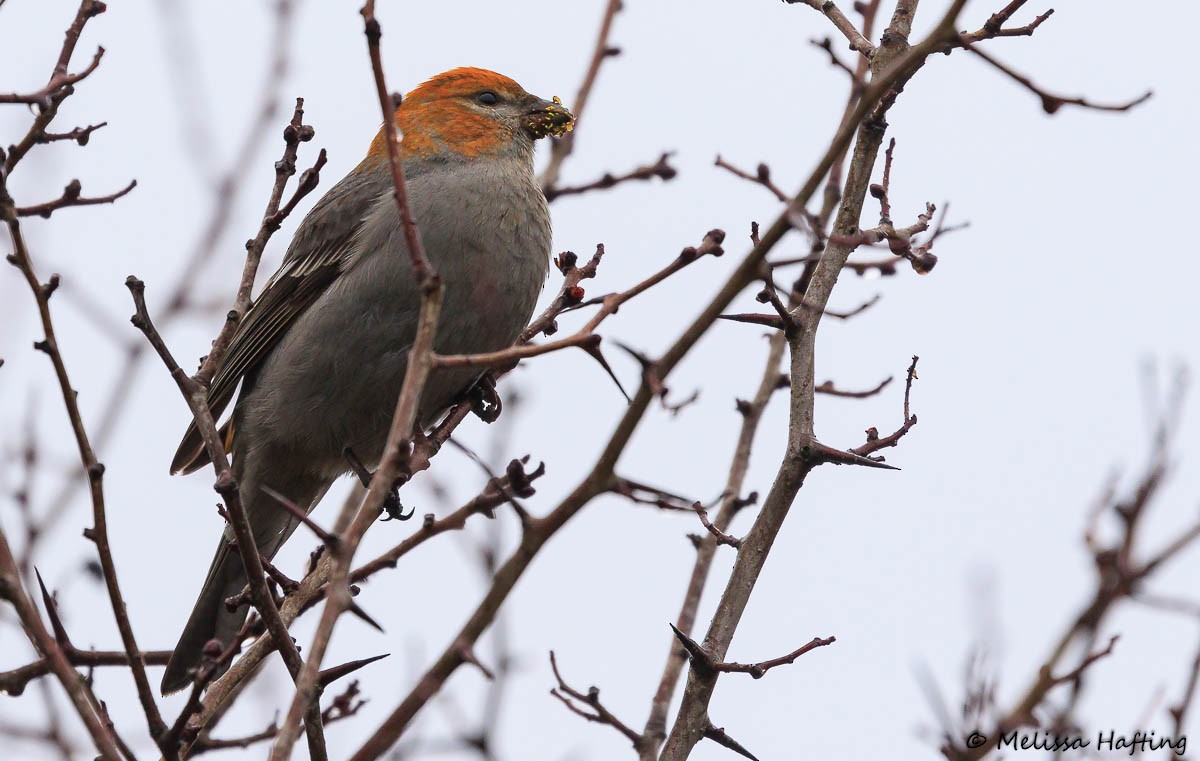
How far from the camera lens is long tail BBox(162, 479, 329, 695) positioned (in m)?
5.27

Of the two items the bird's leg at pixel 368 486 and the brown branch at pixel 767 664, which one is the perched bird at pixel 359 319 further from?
the brown branch at pixel 767 664

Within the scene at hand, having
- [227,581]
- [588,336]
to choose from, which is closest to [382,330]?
[227,581]

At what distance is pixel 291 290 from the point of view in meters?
6.13

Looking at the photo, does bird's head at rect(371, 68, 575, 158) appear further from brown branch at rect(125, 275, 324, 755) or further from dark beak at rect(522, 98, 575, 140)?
brown branch at rect(125, 275, 324, 755)

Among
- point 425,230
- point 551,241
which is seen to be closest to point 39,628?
point 425,230

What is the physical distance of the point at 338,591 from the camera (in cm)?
240

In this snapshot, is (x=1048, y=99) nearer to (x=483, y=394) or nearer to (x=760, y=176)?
(x=760, y=176)

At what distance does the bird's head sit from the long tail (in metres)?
1.72

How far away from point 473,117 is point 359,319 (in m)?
1.48

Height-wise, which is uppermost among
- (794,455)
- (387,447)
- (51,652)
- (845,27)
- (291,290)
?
(291,290)

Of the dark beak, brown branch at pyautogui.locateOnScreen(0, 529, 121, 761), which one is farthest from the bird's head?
brown branch at pyautogui.locateOnScreen(0, 529, 121, 761)

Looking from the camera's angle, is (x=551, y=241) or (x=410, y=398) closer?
(x=410, y=398)

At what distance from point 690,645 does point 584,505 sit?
1.13m

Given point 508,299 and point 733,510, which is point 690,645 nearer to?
point 733,510
